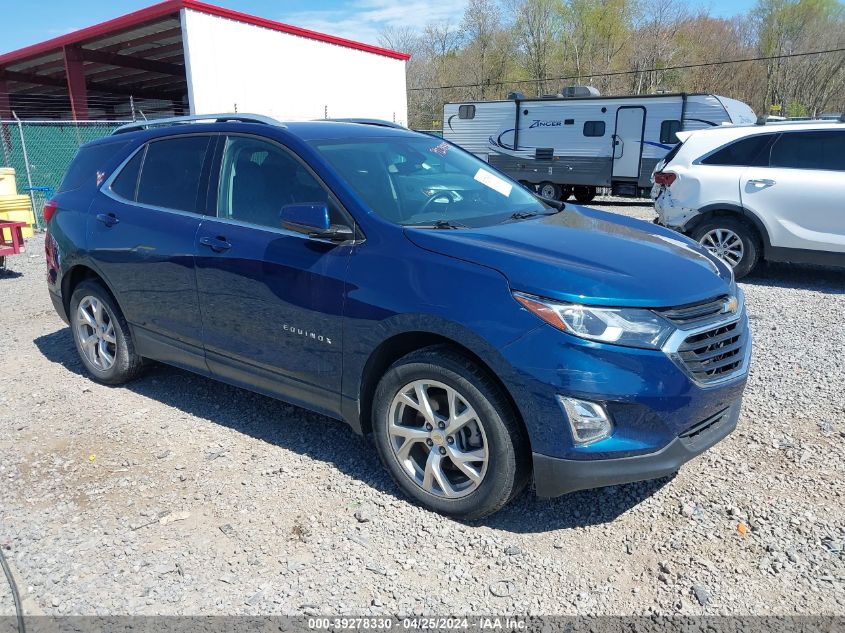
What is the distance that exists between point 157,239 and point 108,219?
25.3 inches

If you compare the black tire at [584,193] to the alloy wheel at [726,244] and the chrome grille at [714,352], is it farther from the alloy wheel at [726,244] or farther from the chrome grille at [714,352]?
the chrome grille at [714,352]

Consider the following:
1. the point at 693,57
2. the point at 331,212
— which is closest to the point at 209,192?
the point at 331,212

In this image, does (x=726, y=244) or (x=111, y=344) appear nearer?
(x=111, y=344)

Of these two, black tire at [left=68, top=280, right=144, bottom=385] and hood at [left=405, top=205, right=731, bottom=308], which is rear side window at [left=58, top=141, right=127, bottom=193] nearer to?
black tire at [left=68, top=280, right=144, bottom=385]

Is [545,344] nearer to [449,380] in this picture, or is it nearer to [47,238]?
[449,380]

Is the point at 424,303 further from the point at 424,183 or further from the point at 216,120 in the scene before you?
the point at 216,120

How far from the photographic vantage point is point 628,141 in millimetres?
16484

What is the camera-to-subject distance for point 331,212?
3.41m

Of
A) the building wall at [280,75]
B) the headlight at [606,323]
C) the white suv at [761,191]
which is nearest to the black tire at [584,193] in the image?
the building wall at [280,75]

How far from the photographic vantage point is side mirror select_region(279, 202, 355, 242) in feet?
10.5

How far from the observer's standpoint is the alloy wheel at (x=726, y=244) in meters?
7.84

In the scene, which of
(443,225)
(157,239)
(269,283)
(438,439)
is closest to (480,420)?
(438,439)

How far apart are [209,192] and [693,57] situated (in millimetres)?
46834

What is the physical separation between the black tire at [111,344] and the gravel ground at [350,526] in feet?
1.19
